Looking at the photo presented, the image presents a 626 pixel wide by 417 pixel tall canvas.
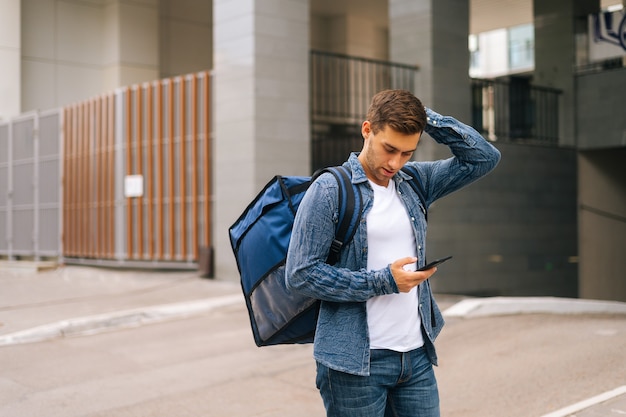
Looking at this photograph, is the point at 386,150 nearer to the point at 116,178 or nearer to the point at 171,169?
the point at 171,169

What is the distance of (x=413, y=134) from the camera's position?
8.41 feet

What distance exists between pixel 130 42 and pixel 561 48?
1132 centimetres

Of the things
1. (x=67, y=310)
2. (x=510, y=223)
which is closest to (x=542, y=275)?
(x=510, y=223)

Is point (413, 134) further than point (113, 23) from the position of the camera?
No

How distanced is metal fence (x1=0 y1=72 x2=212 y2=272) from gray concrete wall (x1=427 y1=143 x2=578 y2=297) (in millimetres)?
4842

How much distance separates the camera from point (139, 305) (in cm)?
1057

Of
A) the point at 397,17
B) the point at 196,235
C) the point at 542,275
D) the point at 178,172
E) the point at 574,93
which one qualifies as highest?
the point at 397,17

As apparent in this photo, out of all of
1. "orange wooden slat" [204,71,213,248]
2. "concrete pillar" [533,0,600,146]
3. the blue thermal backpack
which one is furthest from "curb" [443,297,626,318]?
"concrete pillar" [533,0,600,146]

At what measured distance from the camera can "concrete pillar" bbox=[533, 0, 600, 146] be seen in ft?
54.4

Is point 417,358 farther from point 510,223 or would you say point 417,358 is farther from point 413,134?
point 510,223

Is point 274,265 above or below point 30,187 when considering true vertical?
below

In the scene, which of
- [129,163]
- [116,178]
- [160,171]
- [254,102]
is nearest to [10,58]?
[116,178]

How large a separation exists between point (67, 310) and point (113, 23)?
11572 millimetres

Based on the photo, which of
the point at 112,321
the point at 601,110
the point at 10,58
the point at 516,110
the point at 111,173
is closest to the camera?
the point at 112,321
